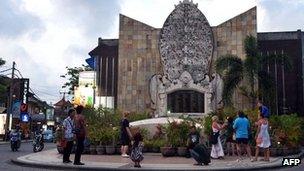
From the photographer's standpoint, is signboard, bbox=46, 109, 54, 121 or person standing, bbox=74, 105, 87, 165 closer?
person standing, bbox=74, 105, 87, 165

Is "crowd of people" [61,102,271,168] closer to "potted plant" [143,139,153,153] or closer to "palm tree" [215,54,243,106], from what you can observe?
"potted plant" [143,139,153,153]

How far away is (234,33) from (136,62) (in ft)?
26.1

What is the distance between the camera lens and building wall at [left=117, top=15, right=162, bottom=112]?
35.5 metres

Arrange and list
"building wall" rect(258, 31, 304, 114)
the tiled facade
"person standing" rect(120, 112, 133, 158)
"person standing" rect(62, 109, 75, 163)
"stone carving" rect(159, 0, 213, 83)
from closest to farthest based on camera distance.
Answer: "person standing" rect(62, 109, 75, 163), "person standing" rect(120, 112, 133, 158), "stone carving" rect(159, 0, 213, 83), the tiled facade, "building wall" rect(258, 31, 304, 114)

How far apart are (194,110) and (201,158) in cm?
2026

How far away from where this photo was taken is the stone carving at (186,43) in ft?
112

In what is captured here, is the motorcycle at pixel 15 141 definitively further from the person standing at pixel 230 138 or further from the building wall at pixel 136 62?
the building wall at pixel 136 62

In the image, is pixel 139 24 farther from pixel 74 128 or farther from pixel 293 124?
pixel 74 128

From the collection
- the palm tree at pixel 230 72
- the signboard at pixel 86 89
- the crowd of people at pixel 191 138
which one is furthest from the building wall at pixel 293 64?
the crowd of people at pixel 191 138

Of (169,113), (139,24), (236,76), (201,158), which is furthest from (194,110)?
(201,158)

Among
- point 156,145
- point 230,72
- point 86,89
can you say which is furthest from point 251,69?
point 86,89

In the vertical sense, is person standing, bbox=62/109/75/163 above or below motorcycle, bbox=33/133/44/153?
above

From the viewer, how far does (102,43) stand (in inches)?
1789

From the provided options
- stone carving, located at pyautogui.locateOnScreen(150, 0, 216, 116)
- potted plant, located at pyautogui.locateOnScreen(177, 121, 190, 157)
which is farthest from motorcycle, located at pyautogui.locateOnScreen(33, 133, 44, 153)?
stone carving, located at pyautogui.locateOnScreen(150, 0, 216, 116)
